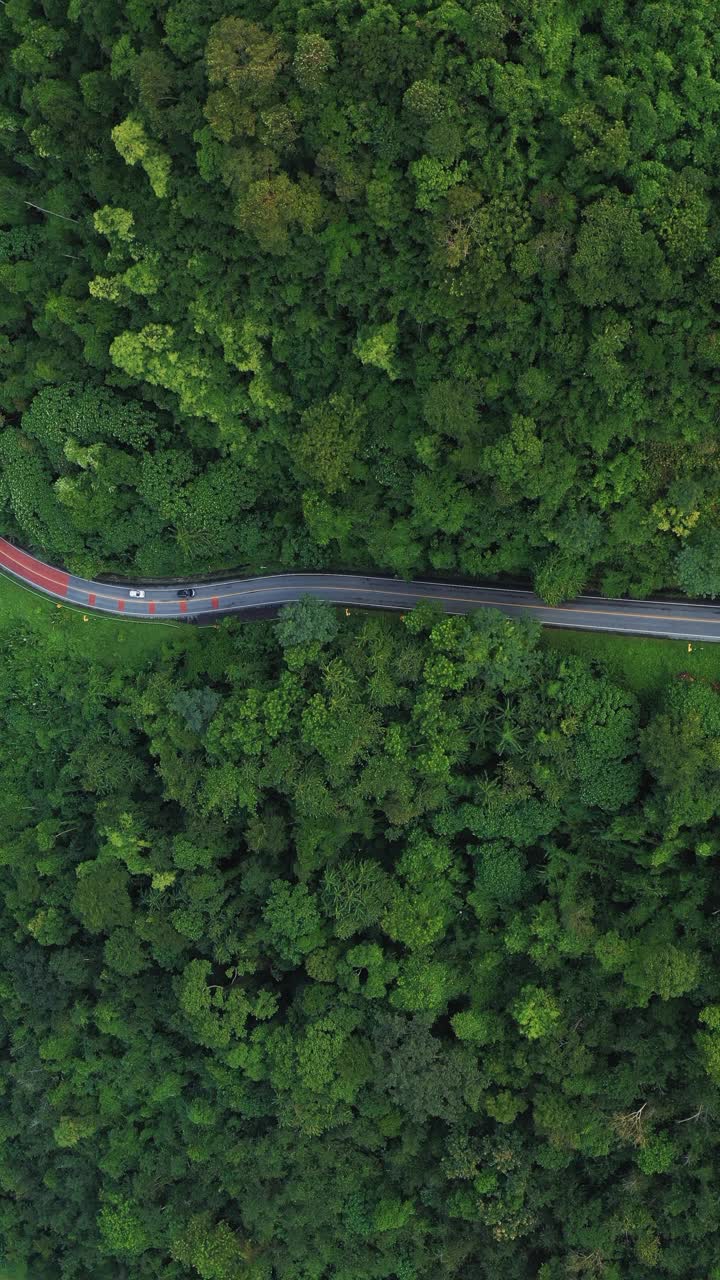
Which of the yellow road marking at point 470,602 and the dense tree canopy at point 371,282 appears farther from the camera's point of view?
the yellow road marking at point 470,602

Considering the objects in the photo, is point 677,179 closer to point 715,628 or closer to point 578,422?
point 578,422

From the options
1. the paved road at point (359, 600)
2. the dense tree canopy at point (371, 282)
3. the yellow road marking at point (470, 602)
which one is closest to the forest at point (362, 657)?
the dense tree canopy at point (371, 282)

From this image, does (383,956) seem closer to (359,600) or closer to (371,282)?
(359,600)

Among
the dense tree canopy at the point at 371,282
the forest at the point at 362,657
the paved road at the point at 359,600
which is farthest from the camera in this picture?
the paved road at the point at 359,600

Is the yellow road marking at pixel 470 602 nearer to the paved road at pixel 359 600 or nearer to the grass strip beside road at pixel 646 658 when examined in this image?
the paved road at pixel 359 600

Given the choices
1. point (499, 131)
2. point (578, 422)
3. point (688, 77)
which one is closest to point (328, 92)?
point (499, 131)

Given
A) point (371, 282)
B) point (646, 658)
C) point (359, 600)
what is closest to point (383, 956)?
point (359, 600)
